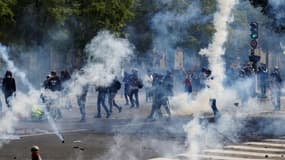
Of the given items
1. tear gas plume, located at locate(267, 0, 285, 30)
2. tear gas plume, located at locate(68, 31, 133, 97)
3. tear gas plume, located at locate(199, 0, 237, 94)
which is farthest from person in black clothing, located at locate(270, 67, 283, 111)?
tear gas plume, located at locate(68, 31, 133, 97)

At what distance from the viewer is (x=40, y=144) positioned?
55.7 ft

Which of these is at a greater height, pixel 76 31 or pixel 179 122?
pixel 76 31

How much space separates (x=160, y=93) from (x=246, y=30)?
83.6 ft

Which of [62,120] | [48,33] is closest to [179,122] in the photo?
[62,120]

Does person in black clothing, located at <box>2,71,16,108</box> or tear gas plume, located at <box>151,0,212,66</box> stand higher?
tear gas plume, located at <box>151,0,212,66</box>

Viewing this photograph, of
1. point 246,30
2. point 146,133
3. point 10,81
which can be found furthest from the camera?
point 246,30

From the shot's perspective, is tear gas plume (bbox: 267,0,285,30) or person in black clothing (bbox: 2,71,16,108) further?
person in black clothing (bbox: 2,71,16,108)

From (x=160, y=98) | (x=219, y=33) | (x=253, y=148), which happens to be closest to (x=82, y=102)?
(x=160, y=98)

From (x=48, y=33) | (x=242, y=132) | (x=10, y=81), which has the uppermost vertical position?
(x=48, y=33)

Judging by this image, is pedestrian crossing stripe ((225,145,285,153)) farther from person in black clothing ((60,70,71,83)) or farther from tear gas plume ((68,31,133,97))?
person in black clothing ((60,70,71,83))

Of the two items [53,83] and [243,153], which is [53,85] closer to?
[53,83]

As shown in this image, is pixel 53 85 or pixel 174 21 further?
pixel 174 21

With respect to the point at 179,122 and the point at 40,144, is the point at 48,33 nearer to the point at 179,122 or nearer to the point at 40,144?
the point at 179,122

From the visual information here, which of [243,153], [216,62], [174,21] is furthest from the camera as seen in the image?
[174,21]
